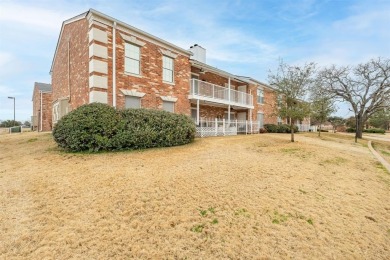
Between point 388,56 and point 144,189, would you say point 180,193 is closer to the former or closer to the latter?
point 144,189

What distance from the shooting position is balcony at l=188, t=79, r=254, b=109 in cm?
1604

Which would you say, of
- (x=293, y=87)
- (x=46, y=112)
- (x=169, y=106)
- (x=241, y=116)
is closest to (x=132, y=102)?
(x=169, y=106)

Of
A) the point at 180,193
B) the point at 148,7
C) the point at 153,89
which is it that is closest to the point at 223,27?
the point at 148,7

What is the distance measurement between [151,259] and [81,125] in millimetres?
6973

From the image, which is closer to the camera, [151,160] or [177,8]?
[151,160]

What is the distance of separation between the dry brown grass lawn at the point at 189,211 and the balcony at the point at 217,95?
10146mm

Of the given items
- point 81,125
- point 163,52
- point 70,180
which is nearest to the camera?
point 70,180

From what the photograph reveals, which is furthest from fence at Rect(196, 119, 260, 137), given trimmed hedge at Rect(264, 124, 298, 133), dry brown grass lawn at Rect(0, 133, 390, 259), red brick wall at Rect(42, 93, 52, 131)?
→ red brick wall at Rect(42, 93, 52, 131)

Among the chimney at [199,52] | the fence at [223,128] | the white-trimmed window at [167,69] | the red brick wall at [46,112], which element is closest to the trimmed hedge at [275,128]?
the fence at [223,128]

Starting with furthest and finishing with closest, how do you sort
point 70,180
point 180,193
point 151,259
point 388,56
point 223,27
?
1. point 388,56
2. point 223,27
3. point 70,180
4. point 180,193
5. point 151,259

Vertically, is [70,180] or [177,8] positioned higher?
[177,8]

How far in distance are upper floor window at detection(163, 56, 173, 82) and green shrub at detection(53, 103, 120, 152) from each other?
635cm

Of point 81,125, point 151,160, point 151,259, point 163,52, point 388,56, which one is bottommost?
point 151,259

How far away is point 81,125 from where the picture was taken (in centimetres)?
805
